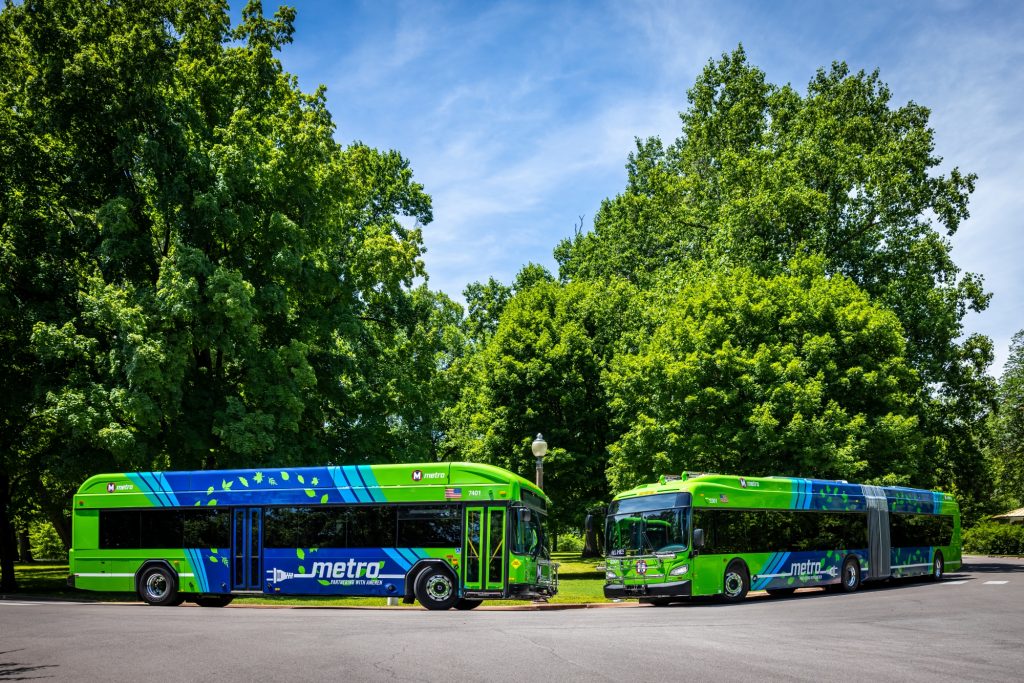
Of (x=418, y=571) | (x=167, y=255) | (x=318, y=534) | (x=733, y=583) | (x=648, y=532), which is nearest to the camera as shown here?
(x=418, y=571)

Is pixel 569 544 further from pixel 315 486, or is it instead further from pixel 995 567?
pixel 315 486

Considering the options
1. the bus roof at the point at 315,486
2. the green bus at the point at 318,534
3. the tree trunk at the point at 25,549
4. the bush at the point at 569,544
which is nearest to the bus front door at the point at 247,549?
the green bus at the point at 318,534

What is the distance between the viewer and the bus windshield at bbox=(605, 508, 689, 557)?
22.0 m

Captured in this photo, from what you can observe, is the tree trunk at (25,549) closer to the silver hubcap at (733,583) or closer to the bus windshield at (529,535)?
the bus windshield at (529,535)

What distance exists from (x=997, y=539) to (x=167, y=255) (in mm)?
56845

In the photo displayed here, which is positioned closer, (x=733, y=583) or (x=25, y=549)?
(x=733, y=583)

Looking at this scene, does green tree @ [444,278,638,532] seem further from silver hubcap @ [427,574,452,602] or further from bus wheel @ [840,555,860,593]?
silver hubcap @ [427,574,452,602]

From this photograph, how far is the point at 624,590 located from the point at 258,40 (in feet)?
71.0

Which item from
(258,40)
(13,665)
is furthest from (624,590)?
(258,40)

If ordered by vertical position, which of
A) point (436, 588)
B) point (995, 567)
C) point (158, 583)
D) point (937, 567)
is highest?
point (436, 588)

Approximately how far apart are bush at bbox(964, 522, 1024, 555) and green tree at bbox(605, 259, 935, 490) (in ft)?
97.3

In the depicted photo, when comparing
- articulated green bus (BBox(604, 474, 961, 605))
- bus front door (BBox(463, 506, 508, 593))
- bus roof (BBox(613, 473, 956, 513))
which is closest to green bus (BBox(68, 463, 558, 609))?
bus front door (BBox(463, 506, 508, 593))

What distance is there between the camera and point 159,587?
21953 millimetres

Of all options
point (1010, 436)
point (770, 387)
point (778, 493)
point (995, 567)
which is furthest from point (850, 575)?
point (1010, 436)
